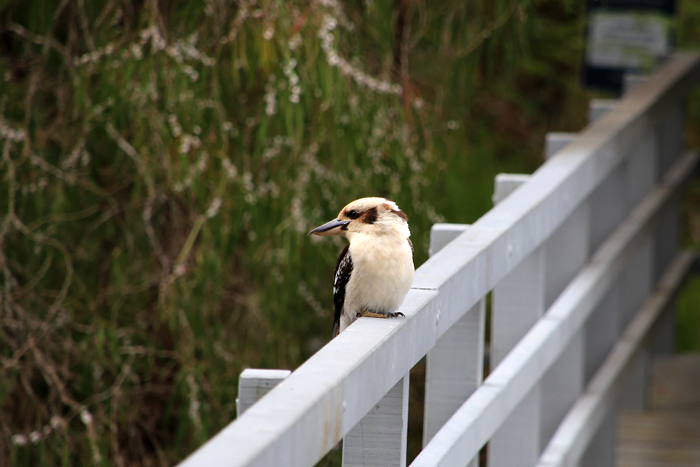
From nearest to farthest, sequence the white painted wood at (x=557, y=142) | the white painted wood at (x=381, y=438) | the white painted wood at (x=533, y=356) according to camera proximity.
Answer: the white painted wood at (x=381, y=438)
the white painted wood at (x=533, y=356)
the white painted wood at (x=557, y=142)

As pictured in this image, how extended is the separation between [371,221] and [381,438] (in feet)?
1.40

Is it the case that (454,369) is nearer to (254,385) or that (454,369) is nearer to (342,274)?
(342,274)

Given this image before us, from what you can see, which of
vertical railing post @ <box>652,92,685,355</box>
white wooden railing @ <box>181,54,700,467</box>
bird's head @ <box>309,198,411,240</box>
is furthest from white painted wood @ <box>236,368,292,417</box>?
vertical railing post @ <box>652,92,685,355</box>

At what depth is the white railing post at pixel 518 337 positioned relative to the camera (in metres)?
2.12

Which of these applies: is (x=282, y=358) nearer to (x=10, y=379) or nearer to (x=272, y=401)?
(x=10, y=379)

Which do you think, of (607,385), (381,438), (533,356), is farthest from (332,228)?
(607,385)

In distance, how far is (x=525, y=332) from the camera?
214 cm

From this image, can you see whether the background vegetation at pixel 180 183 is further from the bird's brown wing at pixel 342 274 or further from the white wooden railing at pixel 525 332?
the bird's brown wing at pixel 342 274

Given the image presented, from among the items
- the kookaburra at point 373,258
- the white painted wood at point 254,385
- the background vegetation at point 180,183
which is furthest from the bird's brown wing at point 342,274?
the background vegetation at point 180,183

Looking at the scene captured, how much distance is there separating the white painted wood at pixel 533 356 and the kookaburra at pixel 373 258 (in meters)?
0.24

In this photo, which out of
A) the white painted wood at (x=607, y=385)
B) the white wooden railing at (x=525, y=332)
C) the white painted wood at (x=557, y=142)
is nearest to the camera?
the white wooden railing at (x=525, y=332)

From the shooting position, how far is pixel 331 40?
111 inches

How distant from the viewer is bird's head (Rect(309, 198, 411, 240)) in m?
1.60

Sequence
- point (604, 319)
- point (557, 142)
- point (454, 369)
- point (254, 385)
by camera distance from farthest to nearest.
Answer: point (604, 319), point (557, 142), point (454, 369), point (254, 385)
